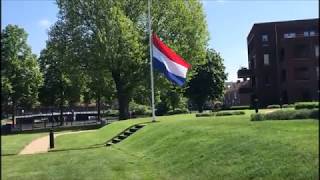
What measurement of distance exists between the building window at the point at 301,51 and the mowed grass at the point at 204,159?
649 centimetres

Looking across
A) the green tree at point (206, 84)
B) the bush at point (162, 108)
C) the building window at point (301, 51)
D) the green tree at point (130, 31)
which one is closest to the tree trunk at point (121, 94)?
the green tree at point (130, 31)

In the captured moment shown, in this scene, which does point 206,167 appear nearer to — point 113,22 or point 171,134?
point 171,134

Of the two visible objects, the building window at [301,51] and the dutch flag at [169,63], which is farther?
the dutch flag at [169,63]

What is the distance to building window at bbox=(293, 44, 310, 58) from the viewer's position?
3.60 m

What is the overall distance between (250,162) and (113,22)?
40.0 m

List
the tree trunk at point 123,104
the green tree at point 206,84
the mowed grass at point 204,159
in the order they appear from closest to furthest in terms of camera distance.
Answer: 1. the mowed grass at point 204,159
2. the tree trunk at point 123,104
3. the green tree at point 206,84

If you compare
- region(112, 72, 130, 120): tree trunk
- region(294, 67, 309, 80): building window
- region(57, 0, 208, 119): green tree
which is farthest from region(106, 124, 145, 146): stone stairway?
region(294, 67, 309, 80): building window

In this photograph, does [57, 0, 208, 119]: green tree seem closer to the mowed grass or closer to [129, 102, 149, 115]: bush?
the mowed grass

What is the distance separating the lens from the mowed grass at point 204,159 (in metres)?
12.8

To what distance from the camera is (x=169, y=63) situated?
109 feet

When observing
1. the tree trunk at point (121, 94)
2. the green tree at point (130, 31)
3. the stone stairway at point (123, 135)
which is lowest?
the stone stairway at point (123, 135)

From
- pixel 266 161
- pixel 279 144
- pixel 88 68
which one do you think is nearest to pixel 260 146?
pixel 279 144

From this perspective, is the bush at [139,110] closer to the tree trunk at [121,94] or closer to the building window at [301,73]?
the tree trunk at [121,94]

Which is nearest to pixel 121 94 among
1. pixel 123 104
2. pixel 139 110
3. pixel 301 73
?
pixel 123 104
